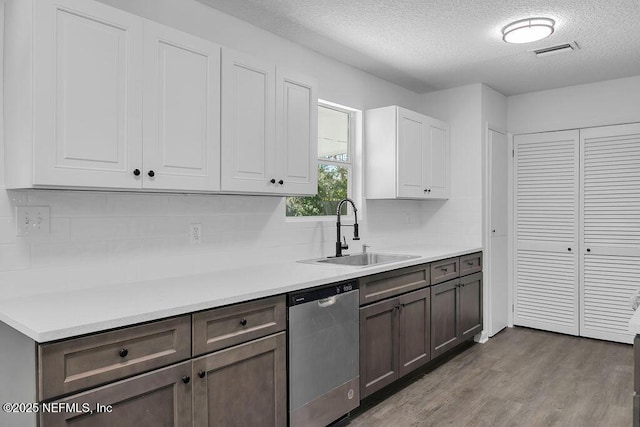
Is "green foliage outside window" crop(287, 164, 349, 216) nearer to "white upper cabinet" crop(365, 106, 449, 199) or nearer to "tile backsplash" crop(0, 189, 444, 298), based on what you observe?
"tile backsplash" crop(0, 189, 444, 298)

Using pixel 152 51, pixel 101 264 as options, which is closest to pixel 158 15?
pixel 152 51

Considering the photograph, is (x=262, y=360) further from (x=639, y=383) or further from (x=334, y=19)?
(x=334, y=19)

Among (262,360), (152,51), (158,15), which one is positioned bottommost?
(262,360)

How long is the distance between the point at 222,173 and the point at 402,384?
201cm

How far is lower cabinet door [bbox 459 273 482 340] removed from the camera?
384 centimetres

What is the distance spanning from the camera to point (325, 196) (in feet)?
11.8

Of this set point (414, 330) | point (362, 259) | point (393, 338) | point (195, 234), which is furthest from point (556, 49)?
point (195, 234)

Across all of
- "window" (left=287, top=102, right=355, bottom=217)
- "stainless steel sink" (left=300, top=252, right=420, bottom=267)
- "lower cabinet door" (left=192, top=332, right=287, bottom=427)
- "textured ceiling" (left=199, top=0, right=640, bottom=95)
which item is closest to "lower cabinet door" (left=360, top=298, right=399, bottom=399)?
"stainless steel sink" (left=300, top=252, right=420, bottom=267)

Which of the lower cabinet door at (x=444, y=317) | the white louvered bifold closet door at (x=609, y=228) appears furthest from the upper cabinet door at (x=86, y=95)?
the white louvered bifold closet door at (x=609, y=228)

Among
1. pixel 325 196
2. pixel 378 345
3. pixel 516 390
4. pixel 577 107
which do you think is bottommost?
pixel 516 390

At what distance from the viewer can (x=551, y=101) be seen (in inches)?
178

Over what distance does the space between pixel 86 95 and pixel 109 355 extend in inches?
40.1

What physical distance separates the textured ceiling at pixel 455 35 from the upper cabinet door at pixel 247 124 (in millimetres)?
497

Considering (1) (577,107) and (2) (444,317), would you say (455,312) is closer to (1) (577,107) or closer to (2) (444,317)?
(2) (444,317)
